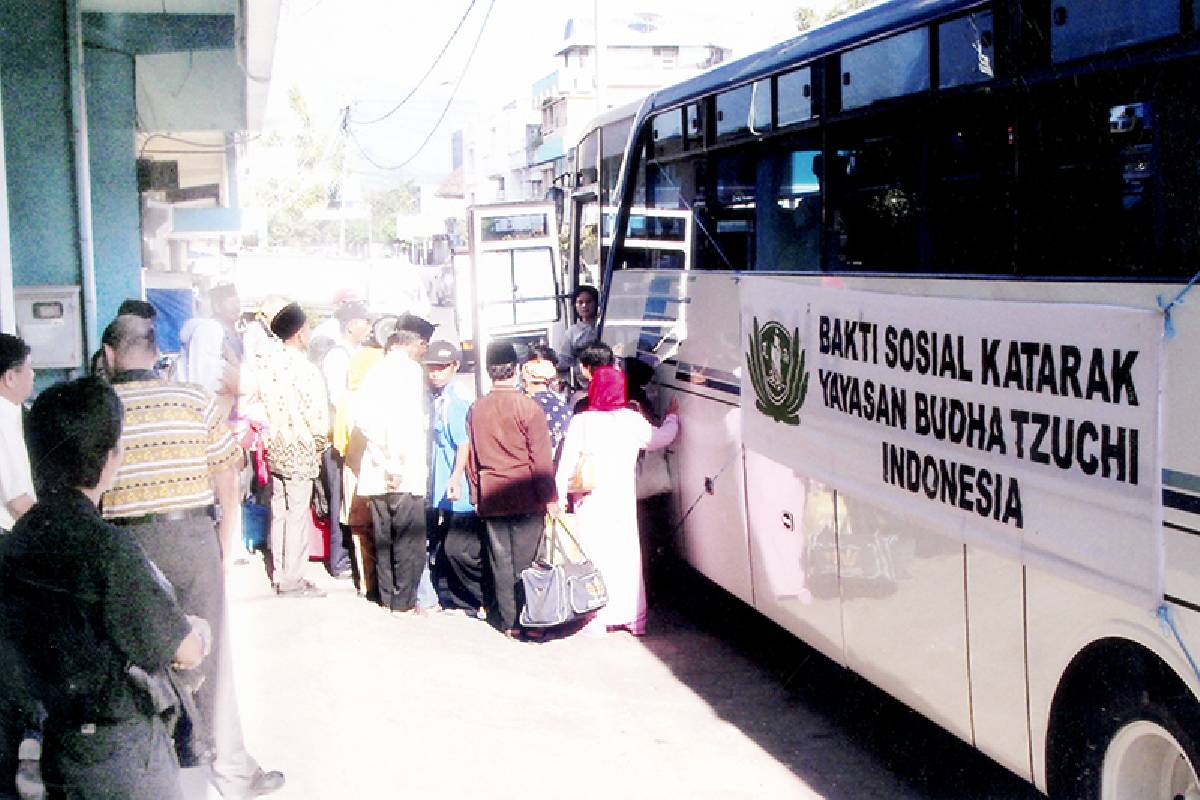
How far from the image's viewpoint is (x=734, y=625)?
28.0 feet

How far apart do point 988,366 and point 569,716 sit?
3.11 meters

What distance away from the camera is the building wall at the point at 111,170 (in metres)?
13.4

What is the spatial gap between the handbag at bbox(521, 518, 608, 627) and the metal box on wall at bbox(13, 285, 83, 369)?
4598 millimetres

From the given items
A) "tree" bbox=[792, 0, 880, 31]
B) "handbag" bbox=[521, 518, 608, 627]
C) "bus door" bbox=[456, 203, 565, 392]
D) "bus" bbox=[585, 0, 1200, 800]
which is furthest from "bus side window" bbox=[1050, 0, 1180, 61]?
"tree" bbox=[792, 0, 880, 31]

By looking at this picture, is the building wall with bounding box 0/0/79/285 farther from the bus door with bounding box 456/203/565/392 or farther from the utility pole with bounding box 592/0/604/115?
the utility pole with bounding box 592/0/604/115

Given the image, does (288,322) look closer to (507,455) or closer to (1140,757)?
(507,455)

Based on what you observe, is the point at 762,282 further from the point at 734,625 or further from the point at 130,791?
the point at 130,791

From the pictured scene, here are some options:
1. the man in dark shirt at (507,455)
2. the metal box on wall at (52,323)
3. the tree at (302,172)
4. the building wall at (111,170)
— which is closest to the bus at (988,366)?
the man in dark shirt at (507,455)

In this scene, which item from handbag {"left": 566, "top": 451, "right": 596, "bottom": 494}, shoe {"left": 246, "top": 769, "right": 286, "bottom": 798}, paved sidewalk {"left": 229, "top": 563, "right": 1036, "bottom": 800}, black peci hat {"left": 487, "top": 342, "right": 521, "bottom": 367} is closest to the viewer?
shoe {"left": 246, "top": 769, "right": 286, "bottom": 798}

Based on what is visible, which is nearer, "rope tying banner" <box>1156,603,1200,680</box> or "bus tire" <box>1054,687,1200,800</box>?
"rope tying banner" <box>1156,603,1200,680</box>

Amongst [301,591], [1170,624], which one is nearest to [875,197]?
[1170,624]

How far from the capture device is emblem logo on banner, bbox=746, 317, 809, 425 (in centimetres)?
621

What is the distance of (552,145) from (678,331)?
55.7 m

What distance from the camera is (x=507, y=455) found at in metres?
7.95
